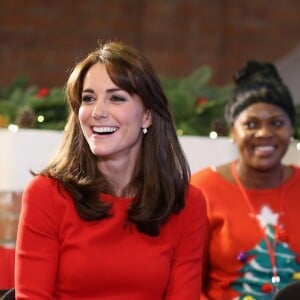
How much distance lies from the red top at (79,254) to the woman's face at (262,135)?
0.70 metres

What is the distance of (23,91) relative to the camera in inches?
112

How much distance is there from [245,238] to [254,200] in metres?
0.14

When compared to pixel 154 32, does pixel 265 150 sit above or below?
below

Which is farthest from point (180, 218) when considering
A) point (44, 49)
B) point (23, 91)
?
point (44, 49)

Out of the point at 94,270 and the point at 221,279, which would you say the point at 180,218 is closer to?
the point at 94,270

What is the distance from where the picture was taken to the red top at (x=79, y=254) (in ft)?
5.69

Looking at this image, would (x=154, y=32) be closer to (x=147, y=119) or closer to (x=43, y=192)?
(x=147, y=119)

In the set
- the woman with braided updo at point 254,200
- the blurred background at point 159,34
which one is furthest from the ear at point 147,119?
the blurred background at point 159,34

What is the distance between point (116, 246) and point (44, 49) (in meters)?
2.23

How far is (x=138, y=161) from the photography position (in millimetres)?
1904

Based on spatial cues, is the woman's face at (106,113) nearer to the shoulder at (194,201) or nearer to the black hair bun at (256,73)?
the shoulder at (194,201)

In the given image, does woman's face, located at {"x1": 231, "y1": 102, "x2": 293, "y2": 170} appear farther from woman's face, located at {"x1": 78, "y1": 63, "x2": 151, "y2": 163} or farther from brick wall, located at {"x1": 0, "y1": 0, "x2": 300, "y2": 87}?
brick wall, located at {"x1": 0, "y1": 0, "x2": 300, "y2": 87}

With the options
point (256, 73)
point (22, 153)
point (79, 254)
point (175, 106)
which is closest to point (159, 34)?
point (175, 106)

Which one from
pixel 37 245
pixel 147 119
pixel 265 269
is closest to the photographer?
pixel 37 245
